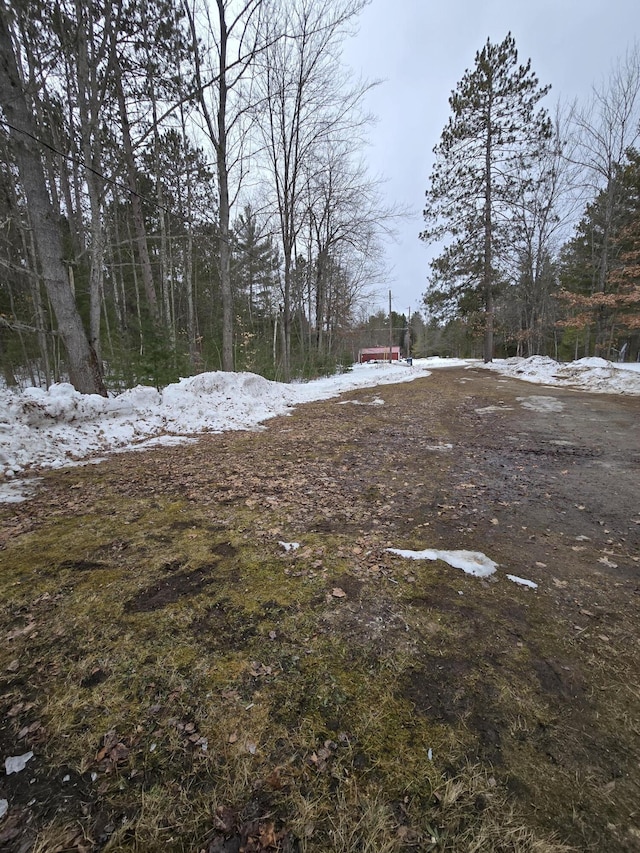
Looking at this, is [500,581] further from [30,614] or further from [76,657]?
[30,614]

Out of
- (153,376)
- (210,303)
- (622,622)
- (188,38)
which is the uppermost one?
(188,38)

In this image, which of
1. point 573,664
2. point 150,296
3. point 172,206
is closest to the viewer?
point 573,664

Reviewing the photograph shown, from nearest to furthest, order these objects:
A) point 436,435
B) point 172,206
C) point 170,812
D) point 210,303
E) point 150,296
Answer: point 170,812
point 436,435
point 150,296
point 172,206
point 210,303

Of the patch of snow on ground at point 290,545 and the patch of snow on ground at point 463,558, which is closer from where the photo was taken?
the patch of snow on ground at point 463,558

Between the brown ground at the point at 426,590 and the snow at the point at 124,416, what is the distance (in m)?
0.51

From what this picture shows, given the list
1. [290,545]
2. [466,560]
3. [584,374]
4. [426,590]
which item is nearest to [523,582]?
[466,560]

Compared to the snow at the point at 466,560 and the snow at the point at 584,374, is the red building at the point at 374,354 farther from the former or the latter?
the snow at the point at 466,560

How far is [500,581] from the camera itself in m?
2.25

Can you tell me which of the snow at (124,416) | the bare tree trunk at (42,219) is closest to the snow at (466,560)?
the snow at (124,416)

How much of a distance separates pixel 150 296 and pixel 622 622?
42.5 ft

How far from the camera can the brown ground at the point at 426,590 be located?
121cm

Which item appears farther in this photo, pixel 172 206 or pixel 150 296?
pixel 172 206

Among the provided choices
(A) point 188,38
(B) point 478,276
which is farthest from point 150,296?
(B) point 478,276

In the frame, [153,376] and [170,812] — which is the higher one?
[153,376]
